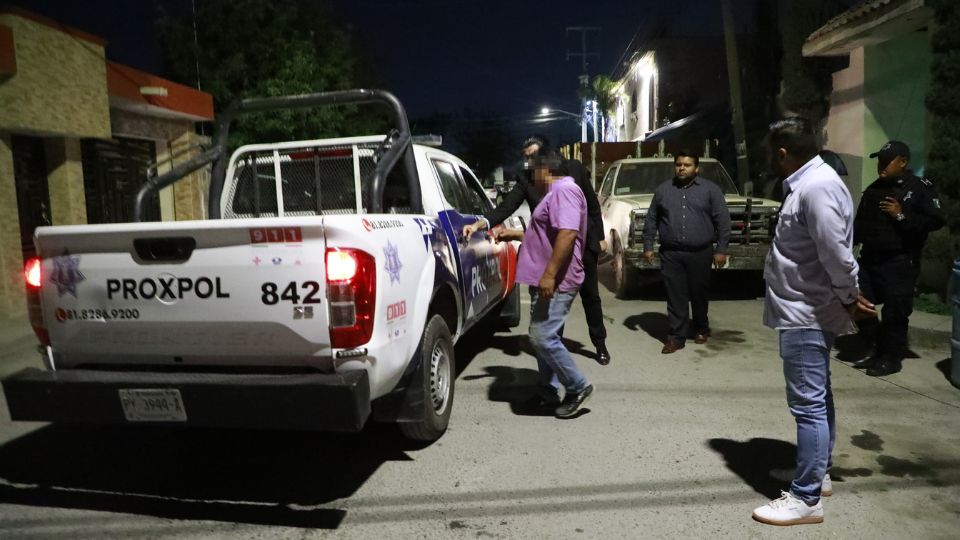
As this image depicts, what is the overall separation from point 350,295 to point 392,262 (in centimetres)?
36

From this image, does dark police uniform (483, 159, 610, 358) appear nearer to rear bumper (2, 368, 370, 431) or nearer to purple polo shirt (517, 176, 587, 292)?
purple polo shirt (517, 176, 587, 292)

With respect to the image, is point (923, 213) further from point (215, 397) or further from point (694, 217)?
point (215, 397)

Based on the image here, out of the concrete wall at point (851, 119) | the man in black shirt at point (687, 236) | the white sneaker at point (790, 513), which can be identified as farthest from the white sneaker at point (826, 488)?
the concrete wall at point (851, 119)

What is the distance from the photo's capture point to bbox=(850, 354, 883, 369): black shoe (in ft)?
18.0

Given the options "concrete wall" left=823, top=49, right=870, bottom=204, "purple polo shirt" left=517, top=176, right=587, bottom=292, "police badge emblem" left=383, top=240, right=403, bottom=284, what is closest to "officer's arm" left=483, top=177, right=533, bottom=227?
"purple polo shirt" left=517, top=176, right=587, bottom=292

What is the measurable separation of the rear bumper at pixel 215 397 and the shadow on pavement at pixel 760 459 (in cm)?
208

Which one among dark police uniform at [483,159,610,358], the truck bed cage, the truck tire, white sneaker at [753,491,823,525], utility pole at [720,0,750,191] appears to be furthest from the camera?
utility pole at [720,0,750,191]

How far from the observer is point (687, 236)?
6098 millimetres

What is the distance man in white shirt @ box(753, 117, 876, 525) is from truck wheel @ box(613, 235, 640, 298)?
5.81m

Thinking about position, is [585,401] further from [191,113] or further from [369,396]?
[191,113]

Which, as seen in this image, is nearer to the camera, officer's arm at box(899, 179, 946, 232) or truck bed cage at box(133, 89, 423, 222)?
truck bed cage at box(133, 89, 423, 222)

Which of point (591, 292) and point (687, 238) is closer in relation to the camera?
point (591, 292)

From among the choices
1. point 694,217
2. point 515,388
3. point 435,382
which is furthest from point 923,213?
point 435,382

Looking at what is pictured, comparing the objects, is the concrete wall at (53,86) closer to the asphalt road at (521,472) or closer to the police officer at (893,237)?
the asphalt road at (521,472)
